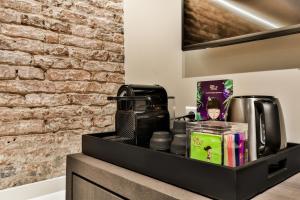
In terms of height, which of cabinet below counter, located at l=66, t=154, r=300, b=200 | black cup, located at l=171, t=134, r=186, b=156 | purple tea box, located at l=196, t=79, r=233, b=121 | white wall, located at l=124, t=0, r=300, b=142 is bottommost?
cabinet below counter, located at l=66, t=154, r=300, b=200

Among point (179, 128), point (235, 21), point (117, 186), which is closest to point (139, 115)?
point (179, 128)

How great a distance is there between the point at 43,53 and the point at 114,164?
0.60 meters

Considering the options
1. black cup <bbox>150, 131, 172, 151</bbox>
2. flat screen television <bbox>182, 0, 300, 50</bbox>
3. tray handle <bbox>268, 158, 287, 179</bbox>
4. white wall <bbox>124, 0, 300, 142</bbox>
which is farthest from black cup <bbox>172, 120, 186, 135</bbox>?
flat screen television <bbox>182, 0, 300, 50</bbox>

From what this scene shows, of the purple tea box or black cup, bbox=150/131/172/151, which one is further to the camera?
the purple tea box

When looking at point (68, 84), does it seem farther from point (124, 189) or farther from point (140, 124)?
point (124, 189)

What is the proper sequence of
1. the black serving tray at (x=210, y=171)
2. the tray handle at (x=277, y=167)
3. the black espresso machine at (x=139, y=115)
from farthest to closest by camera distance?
1. the black espresso machine at (x=139, y=115)
2. the tray handle at (x=277, y=167)
3. the black serving tray at (x=210, y=171)

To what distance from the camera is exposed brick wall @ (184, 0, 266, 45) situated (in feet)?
4.15

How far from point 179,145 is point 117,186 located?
0.24 metres

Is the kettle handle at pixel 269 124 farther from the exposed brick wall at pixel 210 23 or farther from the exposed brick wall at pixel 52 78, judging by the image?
the exposed brick wall at pixel 52 78

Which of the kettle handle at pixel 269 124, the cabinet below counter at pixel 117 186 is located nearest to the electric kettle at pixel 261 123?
the kettle handle at pixel 269 124

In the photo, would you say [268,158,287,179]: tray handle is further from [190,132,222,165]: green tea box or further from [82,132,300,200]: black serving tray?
[190,132,222,165]: green tea box

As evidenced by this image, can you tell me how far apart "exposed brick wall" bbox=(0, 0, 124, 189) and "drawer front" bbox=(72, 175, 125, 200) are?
0.22 m

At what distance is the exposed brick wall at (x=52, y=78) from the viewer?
3.42 ft

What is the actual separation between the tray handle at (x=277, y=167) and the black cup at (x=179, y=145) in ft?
0.84
